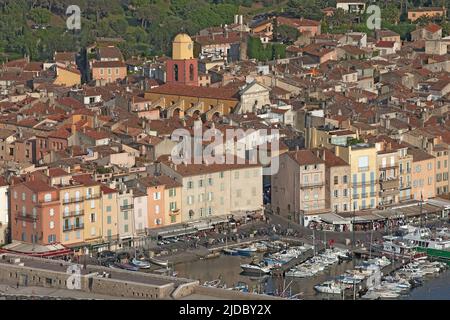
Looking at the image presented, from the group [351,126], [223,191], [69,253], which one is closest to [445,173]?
[351,126]

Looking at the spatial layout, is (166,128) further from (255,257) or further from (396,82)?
(396,82)

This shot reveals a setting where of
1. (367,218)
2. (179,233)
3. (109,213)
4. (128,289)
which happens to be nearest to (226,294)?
(128,289)

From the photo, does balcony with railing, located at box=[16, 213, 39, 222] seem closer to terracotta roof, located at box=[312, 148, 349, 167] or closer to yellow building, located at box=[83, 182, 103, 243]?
yellow building, located at box=[83, 182, 103, 243]

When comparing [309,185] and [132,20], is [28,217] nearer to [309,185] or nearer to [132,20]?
[309,185]

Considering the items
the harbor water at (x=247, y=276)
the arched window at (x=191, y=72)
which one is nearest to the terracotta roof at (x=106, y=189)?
the harbor water at (x=247, y=276)

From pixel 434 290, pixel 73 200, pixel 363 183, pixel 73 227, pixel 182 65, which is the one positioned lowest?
pixel 434 290
